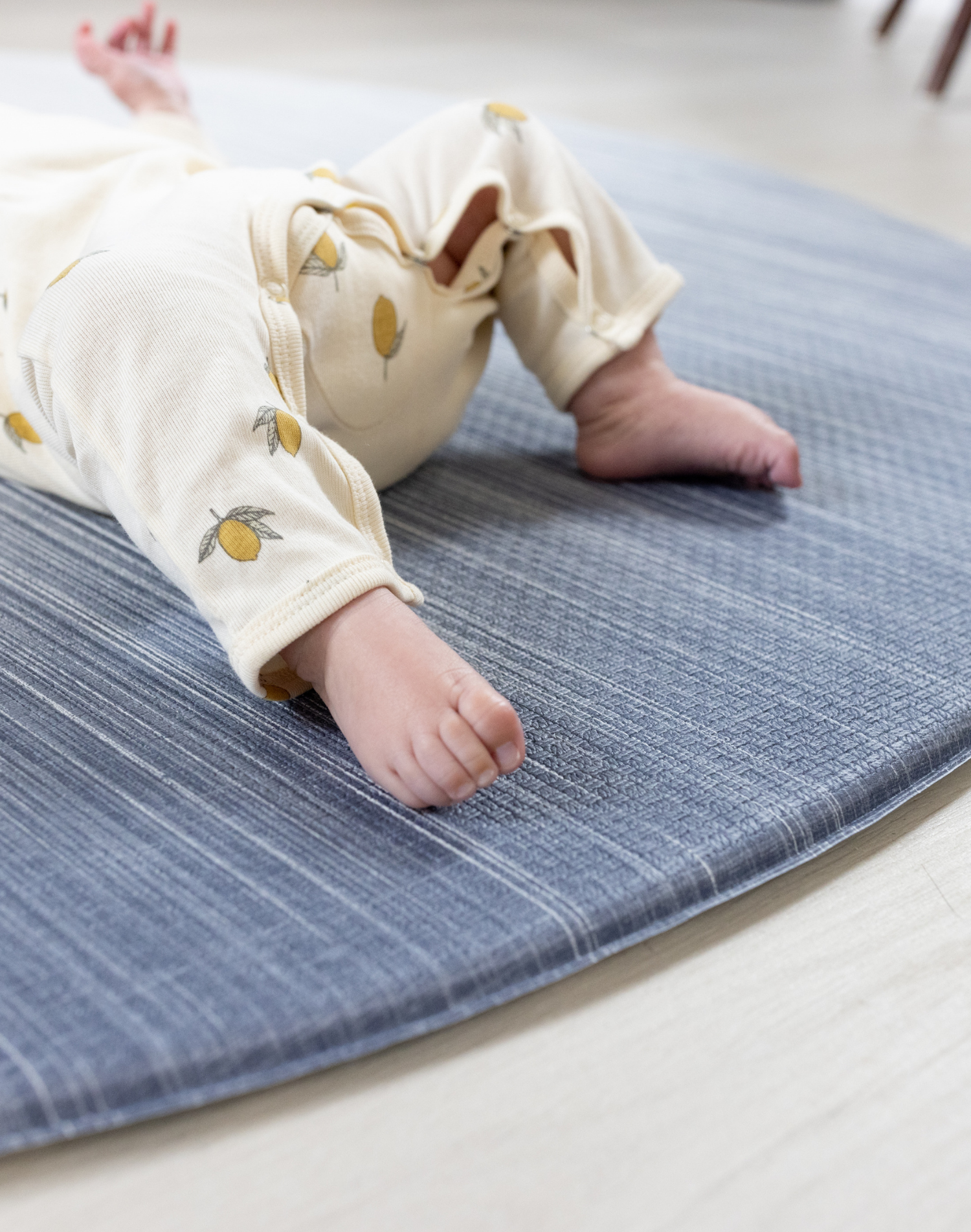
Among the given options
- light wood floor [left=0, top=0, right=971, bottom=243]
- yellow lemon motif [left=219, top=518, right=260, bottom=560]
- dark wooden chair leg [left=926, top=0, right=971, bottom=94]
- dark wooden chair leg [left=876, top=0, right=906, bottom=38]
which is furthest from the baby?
dark wooden chair leg [left=876, top=0, right=906, bottom=38]

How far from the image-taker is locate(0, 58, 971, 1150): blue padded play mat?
437 mm

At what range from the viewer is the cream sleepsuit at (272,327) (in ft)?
1.79

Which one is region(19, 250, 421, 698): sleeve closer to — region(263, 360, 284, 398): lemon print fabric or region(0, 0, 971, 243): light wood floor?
region(263, 360, 284, 398): lemon print fabric

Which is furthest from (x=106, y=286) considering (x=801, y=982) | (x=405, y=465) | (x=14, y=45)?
(x=14, y=45)

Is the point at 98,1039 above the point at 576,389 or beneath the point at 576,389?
beneath

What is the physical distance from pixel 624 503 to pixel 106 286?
0.36 m

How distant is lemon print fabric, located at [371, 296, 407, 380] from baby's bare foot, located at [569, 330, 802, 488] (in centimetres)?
15

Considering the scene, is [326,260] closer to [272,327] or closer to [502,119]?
[272,327]

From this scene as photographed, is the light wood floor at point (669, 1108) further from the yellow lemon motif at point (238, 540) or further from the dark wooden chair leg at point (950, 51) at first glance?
the dark wooden chair leg at point (950, 51)

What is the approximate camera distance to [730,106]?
90.1 inches

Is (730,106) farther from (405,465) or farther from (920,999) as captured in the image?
(920,999)

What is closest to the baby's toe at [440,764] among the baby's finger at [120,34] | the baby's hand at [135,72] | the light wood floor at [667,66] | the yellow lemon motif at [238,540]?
the yellow lemon motif at [238,540]

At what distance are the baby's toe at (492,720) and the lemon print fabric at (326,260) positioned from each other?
0.29 metres

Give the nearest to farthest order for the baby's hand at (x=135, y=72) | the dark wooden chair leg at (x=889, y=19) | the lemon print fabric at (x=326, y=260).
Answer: the lemon print fabric at (x=326, y=260) < the baby's hand at (x=135, y=72) < the dark wooden chair leg at (x=889, y=19)
